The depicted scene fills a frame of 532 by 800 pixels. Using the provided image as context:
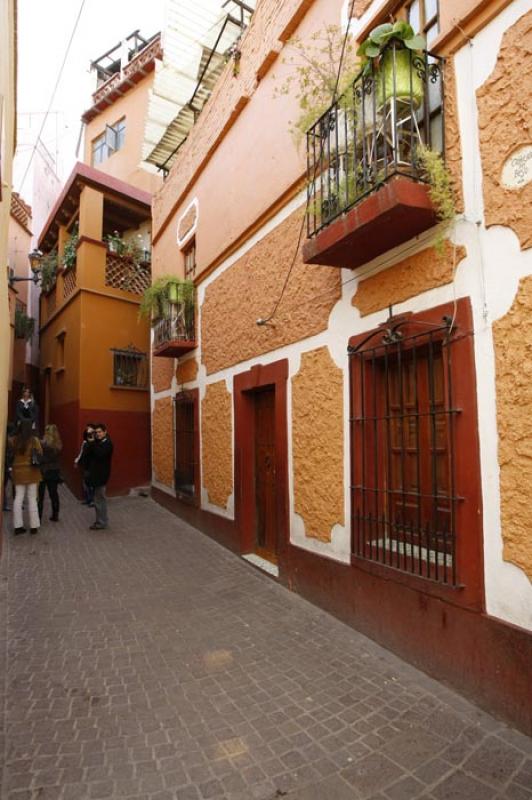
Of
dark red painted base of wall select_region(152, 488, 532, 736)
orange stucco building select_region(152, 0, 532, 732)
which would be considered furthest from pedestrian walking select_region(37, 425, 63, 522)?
dark red painted base of wall select_region(152, 488, 532, 736)

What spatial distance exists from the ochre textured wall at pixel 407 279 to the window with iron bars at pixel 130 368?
26.2 feet

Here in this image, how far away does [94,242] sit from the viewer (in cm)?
1046

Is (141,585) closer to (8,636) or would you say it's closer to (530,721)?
(8,636)

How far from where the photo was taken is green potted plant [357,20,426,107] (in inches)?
121

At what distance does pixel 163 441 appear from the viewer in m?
9.45

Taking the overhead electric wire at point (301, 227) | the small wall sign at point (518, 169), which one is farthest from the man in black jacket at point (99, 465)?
the small wall sign at point (518, 169)

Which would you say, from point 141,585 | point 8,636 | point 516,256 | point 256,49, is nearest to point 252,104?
point 256,49

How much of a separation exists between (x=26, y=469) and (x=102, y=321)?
15.7 feet

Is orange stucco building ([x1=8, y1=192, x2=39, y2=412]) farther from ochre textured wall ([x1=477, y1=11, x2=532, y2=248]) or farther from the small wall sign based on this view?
the small wall sign

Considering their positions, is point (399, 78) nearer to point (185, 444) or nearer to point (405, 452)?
point (405, 452)

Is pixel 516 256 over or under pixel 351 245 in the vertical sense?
under

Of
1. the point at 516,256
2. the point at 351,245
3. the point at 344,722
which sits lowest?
the point at 344,722

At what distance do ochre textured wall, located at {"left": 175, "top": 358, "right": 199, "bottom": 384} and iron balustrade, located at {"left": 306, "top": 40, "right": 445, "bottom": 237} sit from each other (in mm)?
4539

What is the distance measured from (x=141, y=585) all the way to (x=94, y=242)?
26.4ft
